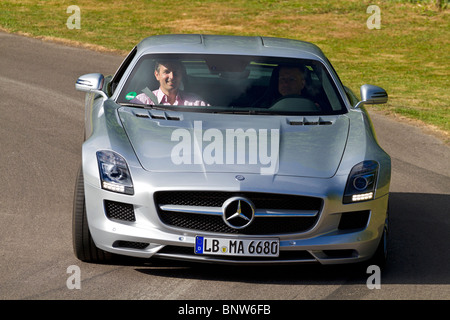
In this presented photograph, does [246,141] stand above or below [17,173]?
above

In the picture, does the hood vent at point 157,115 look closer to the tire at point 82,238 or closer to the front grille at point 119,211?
the tire at point 82,238

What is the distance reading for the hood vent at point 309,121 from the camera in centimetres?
652

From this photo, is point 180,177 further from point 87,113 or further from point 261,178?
point 87,113

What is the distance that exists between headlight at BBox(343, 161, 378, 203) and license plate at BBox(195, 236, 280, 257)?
0.63 metres

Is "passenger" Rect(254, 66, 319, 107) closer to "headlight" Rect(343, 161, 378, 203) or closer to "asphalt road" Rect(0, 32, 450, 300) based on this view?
"headlight" Rect(343, 161, 378, 203)

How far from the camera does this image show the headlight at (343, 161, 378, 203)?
226 inches

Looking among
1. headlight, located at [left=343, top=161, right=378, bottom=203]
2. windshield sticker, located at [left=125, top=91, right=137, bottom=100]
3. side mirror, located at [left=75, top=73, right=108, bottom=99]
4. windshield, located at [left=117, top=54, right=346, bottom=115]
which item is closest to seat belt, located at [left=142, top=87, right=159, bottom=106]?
windshield, located at [left=117, top=54, right=346, bottom=115]

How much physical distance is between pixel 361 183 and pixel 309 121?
36.9 inches

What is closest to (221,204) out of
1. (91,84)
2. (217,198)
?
(217,198)

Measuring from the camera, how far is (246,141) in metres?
6.05

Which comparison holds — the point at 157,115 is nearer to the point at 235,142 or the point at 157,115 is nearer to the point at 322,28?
the point at 235,142

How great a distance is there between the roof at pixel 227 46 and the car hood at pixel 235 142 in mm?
973
